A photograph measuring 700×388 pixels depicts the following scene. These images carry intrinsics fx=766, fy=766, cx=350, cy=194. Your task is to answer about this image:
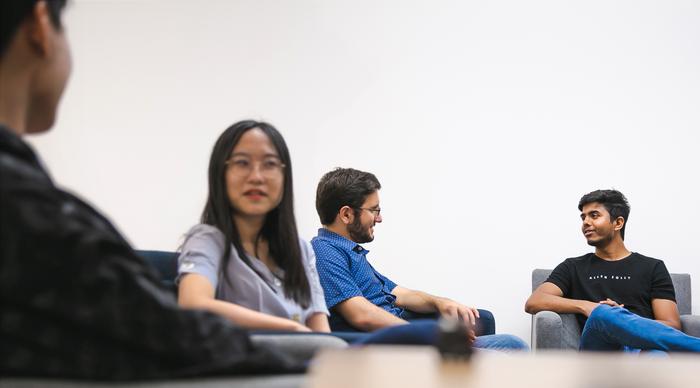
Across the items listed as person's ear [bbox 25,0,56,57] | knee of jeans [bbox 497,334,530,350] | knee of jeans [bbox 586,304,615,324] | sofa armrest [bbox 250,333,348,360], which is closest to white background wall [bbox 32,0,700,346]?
knee of jeans [bbox 586,304,615,324]

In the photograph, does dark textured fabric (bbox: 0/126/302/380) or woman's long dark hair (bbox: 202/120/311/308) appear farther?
woman's long dark hair (bbox: 202/120/311/308)

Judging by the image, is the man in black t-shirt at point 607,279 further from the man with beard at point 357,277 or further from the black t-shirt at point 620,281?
the man with beard at point 357,277

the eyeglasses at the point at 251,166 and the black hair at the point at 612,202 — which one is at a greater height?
the black hair at the point at 612,202

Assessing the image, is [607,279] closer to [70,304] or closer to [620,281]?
[620,281]

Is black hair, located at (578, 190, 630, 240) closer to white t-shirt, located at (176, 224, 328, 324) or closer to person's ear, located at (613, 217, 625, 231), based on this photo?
person's ear, located at (613, 217, 625, 231)

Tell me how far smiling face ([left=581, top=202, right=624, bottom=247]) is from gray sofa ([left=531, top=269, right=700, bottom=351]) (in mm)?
492

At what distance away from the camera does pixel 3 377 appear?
Result: 83cm

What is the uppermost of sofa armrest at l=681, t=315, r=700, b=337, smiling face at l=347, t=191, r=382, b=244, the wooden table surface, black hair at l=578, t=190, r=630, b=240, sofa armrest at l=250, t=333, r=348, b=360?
black hair at l=578, t=190, r=630, b=240

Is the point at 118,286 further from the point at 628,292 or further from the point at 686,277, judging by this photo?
the point at 686,277

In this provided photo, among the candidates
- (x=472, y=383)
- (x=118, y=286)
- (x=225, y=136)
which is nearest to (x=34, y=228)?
(x=118, y=286)

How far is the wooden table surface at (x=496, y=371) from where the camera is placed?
2.52ft

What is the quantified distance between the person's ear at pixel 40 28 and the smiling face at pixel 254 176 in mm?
990

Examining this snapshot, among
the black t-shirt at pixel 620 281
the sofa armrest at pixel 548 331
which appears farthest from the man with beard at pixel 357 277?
the black t-shirt at pixel 620 281

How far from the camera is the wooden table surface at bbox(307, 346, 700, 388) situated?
30.2 inches
